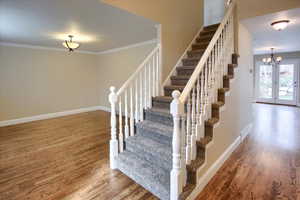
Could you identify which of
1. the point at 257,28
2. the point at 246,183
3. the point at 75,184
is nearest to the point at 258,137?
the point at 246,183

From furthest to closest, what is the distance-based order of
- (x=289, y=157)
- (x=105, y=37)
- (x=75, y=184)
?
(x=105, y=37), (x=289, y=157), (x=75, y=184)

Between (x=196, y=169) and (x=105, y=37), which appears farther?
(x=105, y=37)

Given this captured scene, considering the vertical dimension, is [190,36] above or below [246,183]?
above

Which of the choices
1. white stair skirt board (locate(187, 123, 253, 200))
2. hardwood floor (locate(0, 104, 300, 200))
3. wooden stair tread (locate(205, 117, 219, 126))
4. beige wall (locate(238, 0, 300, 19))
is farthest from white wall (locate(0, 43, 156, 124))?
white stair skirt board (locate(187, 123, 253, 200))

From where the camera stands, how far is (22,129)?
4445mm

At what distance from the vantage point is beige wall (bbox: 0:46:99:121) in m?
4.87

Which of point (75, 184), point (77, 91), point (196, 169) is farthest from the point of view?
point (77, 91)

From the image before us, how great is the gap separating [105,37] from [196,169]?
388 centimetres

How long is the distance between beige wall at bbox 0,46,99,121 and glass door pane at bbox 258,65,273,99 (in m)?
8.59

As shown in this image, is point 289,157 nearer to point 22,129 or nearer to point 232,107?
point 232,107

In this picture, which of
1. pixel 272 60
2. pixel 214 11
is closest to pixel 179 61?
pixel 214 11

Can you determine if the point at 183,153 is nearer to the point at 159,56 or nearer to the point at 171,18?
the point at 159,56

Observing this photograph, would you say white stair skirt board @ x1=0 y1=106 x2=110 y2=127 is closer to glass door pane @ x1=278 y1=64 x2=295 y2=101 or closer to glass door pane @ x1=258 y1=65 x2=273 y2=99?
glass door pane @ x1=258 y1=65 x2=273 y2=99

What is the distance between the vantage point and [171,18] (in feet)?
11.2
